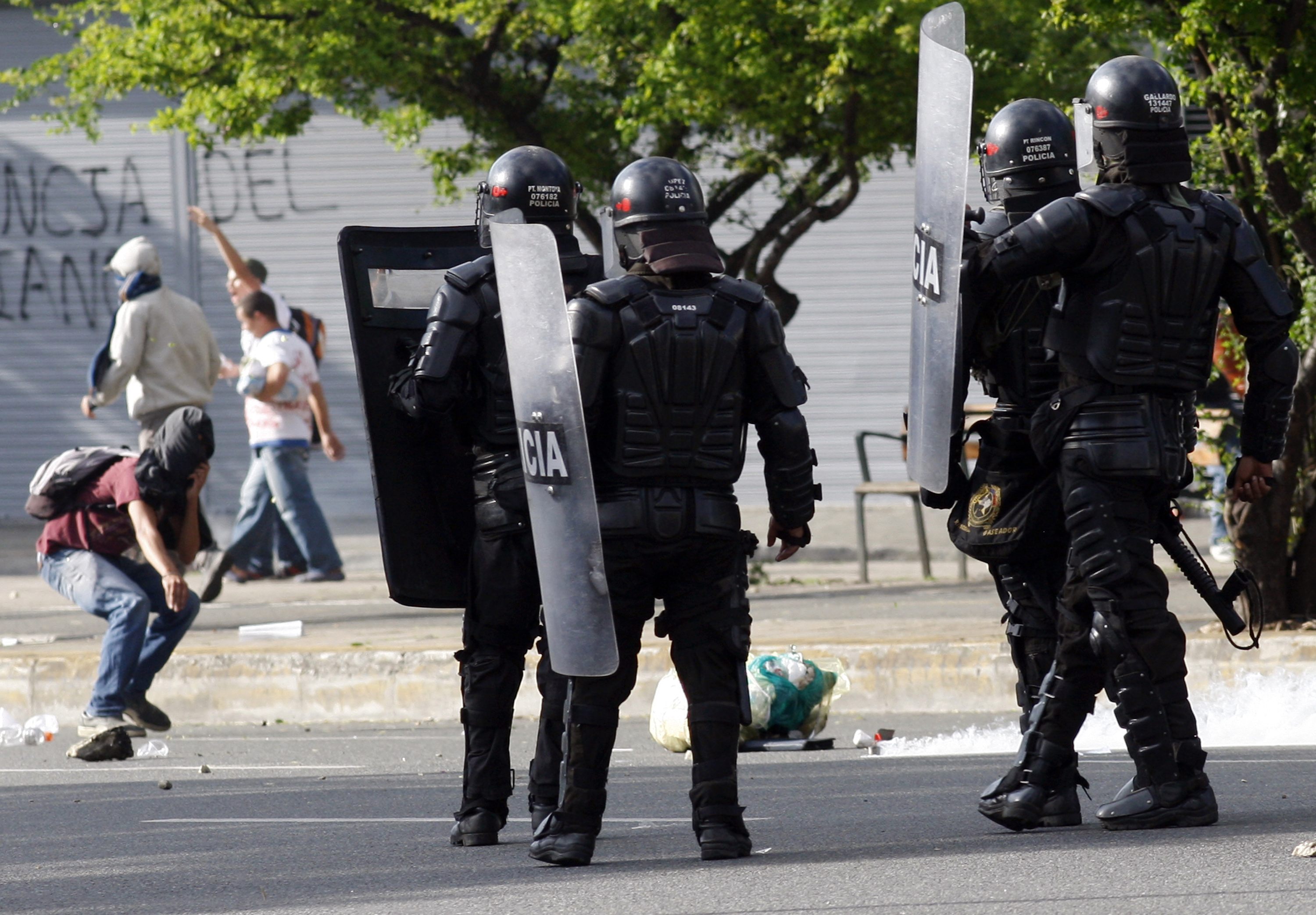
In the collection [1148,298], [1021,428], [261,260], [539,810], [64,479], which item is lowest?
[539,810]

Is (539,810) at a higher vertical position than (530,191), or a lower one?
lower

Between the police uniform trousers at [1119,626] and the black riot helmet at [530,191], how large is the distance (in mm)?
1426

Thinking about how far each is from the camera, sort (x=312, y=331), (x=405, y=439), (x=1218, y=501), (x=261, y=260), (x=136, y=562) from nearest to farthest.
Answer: (x=405, y=439), (x=136, y=562), (x=1218, y=501), (x=312, y=331), (x=261, y=260)

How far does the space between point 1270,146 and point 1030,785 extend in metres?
4.17

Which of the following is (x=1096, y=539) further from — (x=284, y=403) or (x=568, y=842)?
(x=284, y=403)

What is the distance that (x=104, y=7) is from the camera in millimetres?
12359

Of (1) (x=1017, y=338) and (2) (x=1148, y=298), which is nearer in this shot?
(2) (x=1148, y=298)

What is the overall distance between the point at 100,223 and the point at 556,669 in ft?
48.3

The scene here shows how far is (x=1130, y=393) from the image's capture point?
5.02 meters

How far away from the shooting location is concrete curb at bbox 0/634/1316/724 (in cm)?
841

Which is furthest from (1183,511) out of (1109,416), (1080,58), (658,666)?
(1109,416)

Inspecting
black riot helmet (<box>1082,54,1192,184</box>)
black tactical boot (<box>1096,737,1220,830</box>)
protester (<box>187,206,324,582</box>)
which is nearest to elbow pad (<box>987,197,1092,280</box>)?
black riot helmet (<box>1082,54,1192,184</box>)

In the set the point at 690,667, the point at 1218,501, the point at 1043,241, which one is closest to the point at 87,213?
the point at 1218,501

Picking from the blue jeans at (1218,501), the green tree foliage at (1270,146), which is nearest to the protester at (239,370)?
the blue jeans at (1218,501)
